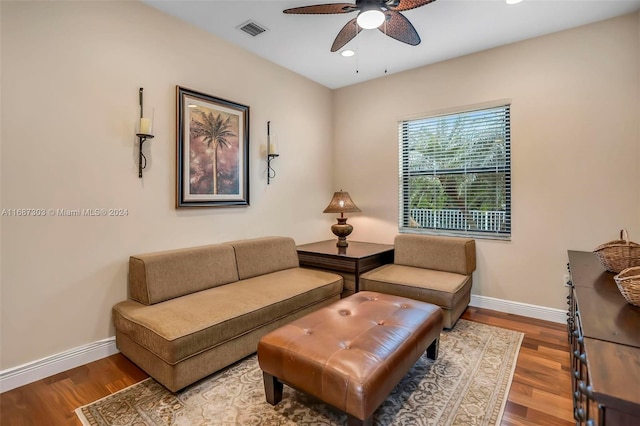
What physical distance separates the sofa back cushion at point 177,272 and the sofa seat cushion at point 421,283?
139 cm

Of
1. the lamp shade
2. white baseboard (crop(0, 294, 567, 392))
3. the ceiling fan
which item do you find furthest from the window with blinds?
the ceiling fan

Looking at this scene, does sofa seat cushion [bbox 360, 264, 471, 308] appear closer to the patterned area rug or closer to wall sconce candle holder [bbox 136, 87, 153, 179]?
the patterned area rug

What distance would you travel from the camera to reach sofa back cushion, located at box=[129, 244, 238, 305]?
7.67 feet

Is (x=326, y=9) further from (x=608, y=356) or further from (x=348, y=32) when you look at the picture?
(x=608, y=356)

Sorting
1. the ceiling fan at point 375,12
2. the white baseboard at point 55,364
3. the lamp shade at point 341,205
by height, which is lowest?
the white baseboard at point 55,364

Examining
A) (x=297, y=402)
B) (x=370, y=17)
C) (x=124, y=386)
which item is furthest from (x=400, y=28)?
(x=124, y=386)

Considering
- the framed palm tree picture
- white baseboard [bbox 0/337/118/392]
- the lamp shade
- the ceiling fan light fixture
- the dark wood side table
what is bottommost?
white baseboard [bbox 0/337/118/392]

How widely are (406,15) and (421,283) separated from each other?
2.36 m

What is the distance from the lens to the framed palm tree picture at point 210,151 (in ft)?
9.20

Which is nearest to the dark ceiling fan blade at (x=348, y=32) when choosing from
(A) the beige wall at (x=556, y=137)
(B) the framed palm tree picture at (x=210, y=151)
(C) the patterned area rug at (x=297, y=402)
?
(B) the framed palm tree picture at (x=210, y=151)

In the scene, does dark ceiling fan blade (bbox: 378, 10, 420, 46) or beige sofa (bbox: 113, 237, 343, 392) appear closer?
beige sofa (bbox: 113, 237, 343, 392)

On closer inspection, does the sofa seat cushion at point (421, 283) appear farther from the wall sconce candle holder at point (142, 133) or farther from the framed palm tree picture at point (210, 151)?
the wall sconce candle holder at point (142, 133)

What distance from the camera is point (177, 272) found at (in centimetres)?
249

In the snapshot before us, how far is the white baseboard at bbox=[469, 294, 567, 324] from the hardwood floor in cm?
52
